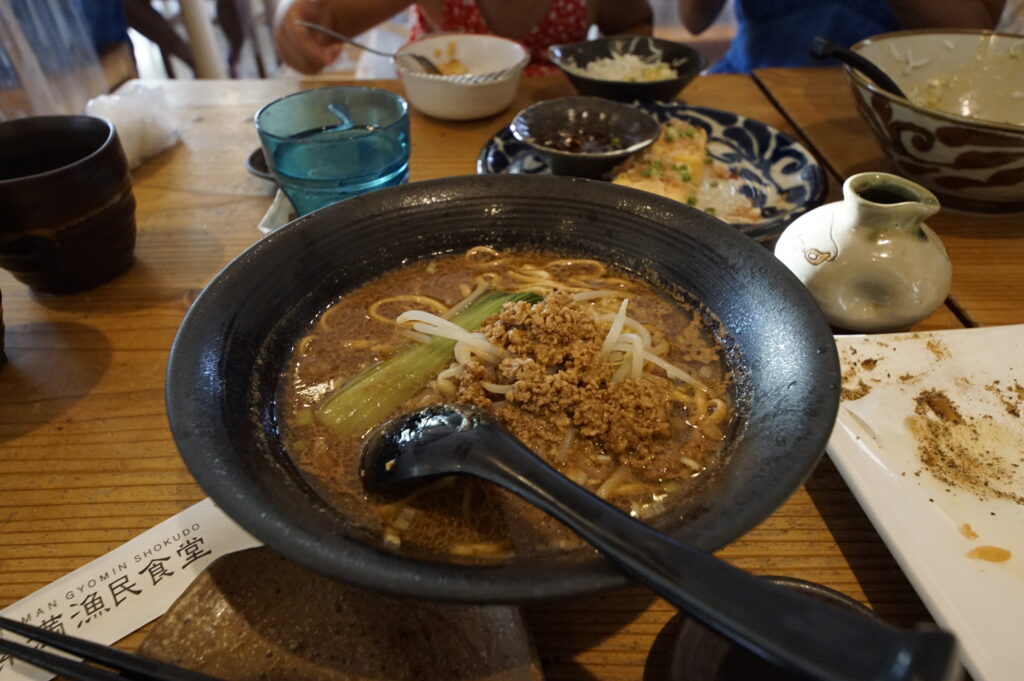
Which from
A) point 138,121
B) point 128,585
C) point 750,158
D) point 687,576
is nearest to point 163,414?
point 128,585

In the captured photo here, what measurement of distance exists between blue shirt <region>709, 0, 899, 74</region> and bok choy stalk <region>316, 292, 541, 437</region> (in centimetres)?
299

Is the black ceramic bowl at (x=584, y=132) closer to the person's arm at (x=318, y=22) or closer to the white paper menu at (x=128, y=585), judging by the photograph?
the white paper menu at (x=128, y=585)

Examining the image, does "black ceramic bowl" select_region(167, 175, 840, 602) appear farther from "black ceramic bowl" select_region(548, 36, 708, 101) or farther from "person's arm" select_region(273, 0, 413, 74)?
"person's arm" select_region(273, 0, 413, 74)

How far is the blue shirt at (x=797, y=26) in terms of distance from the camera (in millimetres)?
3332

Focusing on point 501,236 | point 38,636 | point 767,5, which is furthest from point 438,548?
point 767,5

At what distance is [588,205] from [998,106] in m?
2.06

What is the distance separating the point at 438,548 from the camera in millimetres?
932

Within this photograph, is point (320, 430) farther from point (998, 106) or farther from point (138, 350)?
point (998, 106)

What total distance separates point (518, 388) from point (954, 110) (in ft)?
7.92

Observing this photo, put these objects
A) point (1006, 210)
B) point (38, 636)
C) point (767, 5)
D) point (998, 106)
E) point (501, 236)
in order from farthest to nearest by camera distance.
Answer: point (767, 5), point (998, 106), point (1006, 210), point (501, 236), point (38, 636)

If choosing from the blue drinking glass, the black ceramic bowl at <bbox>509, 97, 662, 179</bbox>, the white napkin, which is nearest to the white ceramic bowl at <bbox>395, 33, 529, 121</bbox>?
the black ceramic bowl at <bbox>509, 97, 662, 179</bbox>

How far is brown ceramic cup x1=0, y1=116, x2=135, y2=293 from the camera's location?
1.50 meters

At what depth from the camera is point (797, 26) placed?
3473 mm

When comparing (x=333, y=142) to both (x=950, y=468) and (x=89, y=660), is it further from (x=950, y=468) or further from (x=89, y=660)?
(x=950, y=468)
